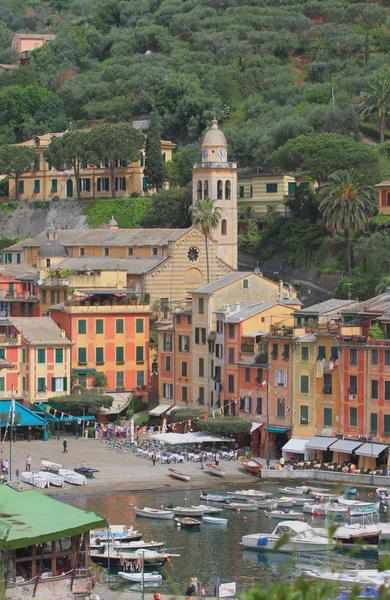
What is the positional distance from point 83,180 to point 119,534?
87465mm

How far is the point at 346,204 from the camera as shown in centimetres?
10825

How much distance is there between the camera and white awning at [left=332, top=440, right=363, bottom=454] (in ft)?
275

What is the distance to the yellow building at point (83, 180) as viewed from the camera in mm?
147125

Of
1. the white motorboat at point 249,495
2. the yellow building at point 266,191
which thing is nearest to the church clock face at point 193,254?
the yellow building at point 266,191

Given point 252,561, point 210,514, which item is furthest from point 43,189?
point 252,561

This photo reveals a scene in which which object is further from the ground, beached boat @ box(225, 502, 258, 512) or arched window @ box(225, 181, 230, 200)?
arched window @ box(225, 181, 230, 200)

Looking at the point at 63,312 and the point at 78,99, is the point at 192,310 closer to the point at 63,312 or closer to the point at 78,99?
the point at 63,312

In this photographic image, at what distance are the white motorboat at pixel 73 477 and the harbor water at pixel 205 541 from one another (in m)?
2.10

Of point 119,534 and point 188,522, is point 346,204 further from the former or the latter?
point 119,534

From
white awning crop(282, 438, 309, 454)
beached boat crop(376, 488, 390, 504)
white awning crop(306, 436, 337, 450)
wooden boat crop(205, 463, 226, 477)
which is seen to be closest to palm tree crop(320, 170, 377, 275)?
white awning crop(282, 438, 309, 454)

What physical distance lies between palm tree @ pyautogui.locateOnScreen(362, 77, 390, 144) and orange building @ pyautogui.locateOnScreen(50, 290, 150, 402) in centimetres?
3671

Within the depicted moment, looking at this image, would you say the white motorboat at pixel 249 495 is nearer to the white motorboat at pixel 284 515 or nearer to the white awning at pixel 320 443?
the white motorboat at pixel 284 515

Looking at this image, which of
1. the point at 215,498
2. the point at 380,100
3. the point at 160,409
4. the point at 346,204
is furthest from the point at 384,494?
the point at 380,100

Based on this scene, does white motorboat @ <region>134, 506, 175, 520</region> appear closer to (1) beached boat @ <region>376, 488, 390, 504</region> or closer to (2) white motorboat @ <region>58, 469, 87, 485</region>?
(2) white motorboat @ <region>58, 469, 87, 485</region>
